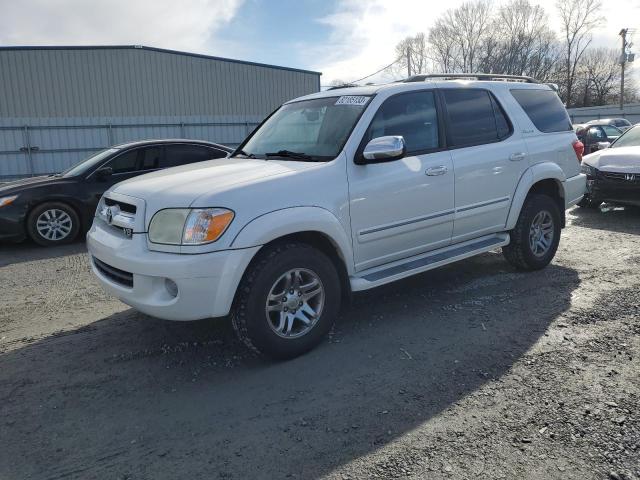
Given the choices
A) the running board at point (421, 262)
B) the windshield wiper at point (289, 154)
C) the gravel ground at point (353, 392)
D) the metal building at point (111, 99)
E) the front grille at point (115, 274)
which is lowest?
the gravel ground at point (353, 392)

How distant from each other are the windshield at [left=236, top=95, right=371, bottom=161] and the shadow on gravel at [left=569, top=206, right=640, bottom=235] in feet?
17.8

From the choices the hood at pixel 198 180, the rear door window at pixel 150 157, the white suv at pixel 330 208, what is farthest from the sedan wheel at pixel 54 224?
the hood at pixel 198 180

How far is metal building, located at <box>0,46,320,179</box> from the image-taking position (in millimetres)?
18141

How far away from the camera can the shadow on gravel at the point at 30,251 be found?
7.21m

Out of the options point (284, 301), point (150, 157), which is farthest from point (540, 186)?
point (150, 157)

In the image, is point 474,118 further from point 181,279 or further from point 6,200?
point 6,200

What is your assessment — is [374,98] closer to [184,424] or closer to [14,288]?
[184,424]

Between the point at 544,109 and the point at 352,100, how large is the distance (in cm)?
260

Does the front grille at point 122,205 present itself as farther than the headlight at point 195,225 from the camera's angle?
Yes

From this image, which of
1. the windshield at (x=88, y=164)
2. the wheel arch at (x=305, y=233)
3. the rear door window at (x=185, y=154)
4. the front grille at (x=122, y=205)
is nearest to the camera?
the wheel arch at (x=305, y=233)

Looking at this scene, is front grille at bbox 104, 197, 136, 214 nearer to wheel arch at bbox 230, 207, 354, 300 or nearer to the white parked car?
wheel arch at bbox 230, 207, 354, 300

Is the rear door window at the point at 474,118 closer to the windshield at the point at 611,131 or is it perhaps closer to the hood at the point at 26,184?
the hood at the point at 26,184

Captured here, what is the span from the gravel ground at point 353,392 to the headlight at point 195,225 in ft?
3.15

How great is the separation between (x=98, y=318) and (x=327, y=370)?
7.67ft
